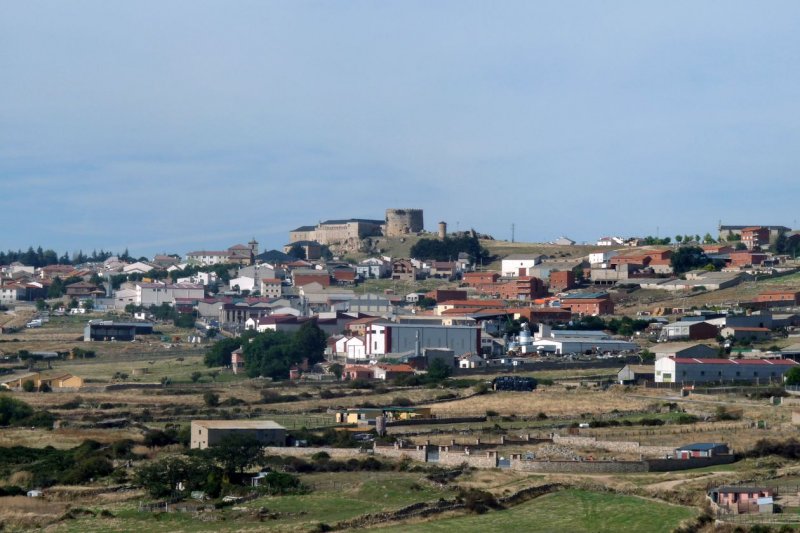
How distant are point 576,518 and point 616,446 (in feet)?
33.9

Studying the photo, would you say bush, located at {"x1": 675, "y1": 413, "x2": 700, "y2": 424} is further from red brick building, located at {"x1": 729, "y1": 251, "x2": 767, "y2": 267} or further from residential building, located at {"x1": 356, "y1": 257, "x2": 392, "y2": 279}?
residential building, located at {"x1": 356, "y1": 257, "x2": 392, "y2": 279}

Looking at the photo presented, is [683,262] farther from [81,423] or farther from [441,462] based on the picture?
[441,462]

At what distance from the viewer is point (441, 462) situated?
1711 inches

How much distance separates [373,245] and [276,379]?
6640 cm

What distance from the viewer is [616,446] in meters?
45.1

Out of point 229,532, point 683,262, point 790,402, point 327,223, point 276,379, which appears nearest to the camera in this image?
point 229,532

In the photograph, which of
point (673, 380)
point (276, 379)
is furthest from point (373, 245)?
point (673, 380)

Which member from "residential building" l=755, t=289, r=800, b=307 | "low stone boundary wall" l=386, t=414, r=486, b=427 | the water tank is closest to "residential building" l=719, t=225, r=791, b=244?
"residential building" l=755, t=289, r=800, b=307

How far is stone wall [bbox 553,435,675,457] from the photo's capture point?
43.8m

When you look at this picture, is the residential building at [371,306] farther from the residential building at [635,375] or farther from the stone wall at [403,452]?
the stone wall at [403,452]

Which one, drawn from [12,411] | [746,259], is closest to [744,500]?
[12,411]

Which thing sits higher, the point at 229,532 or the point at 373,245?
the point at 373,245

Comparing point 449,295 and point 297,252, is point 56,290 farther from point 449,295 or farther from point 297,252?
point 449,295

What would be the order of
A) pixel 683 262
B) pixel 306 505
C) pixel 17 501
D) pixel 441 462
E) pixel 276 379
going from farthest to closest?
pixel 683 262 < pixel 276 379 < pixel 441 462 < pixel 17 501 < pixel 306 505
